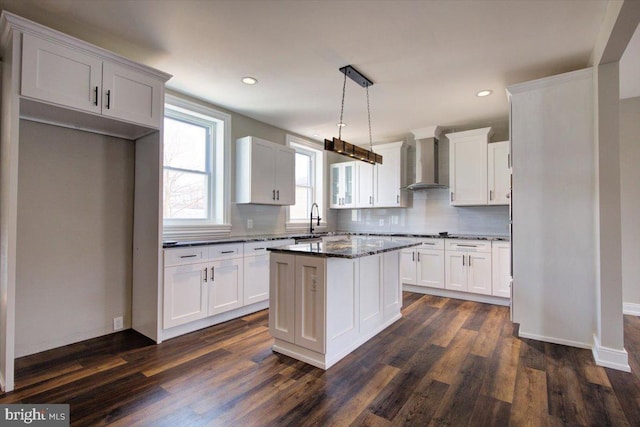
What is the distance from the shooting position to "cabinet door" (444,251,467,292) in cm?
434

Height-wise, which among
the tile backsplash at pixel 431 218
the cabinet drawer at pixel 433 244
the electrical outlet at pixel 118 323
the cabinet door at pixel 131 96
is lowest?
the electrical outlet at pixel 118 323

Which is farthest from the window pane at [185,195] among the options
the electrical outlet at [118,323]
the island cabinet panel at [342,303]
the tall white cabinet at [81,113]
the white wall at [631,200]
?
the white wall at [631,200]

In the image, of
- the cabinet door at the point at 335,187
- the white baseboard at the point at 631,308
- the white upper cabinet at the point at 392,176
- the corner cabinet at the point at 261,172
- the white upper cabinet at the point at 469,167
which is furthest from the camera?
the cabinet door at the point at 335,187

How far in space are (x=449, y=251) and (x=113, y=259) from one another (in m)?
4.18

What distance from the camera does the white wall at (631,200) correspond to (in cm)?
375

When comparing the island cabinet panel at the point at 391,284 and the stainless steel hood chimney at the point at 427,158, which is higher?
the stainless steel hood chimney at the point at 427,158

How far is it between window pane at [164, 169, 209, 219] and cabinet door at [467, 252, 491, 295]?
12.0 ft

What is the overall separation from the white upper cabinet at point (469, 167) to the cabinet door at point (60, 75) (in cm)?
440

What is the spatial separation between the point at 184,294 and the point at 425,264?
10.9 feet

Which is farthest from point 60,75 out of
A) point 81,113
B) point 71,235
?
point 71,235

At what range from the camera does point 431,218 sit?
5.26 m

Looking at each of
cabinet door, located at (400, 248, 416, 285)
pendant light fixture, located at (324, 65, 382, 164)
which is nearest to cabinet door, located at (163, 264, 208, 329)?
pendant light fixture, located at (324, 65, 382, 164)

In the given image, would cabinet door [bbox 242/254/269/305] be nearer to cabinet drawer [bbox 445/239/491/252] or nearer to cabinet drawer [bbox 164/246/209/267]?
cabinet drawer [bbox 164/246/209/267]

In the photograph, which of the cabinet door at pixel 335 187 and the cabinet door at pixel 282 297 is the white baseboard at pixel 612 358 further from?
the cabinet door at pixel 335 187
